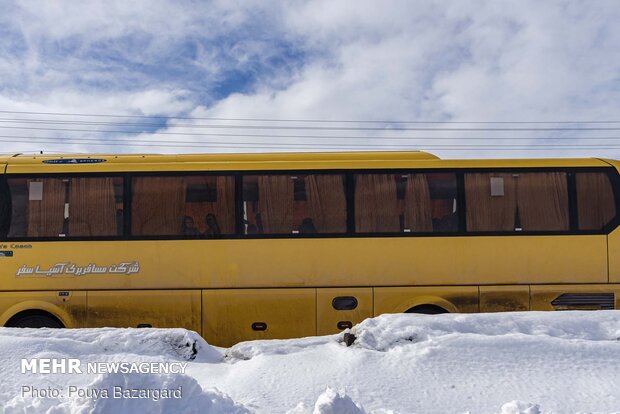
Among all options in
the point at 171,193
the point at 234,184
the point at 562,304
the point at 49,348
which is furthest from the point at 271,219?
the point at 562,304

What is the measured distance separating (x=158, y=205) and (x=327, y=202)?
277 cm

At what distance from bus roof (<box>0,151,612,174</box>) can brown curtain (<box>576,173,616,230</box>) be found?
0.26 m

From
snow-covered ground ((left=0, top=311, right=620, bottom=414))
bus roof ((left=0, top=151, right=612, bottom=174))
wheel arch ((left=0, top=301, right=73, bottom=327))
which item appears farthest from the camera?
bus roof ((left=0, top=151, right=612, bottom=174))

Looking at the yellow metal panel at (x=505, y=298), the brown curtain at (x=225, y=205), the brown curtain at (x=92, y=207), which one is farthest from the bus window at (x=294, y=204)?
the yellow metal panel at (x=505, y=298)

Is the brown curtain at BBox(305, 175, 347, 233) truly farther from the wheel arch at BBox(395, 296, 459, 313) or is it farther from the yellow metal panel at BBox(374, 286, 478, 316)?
the wheel arch at BBox(395, 296, 459, 313)

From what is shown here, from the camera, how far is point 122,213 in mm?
7512

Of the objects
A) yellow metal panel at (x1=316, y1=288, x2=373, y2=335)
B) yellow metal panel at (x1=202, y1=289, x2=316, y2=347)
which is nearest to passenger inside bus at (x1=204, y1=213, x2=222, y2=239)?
yellow metal panel at (x1=202, y1=289, x2=316, y2=347)

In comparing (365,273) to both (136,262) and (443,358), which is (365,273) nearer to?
(443,358)

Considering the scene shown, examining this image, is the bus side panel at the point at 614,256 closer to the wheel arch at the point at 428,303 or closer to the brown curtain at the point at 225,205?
the wheel arch at the point at 428,303

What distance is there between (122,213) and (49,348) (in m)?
3.09

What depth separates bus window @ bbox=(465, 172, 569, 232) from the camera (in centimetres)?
750

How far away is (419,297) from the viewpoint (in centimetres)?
732

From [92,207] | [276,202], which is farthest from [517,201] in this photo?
[92,207]

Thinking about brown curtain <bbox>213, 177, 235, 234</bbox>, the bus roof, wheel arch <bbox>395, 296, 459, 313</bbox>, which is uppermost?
the bus roof
